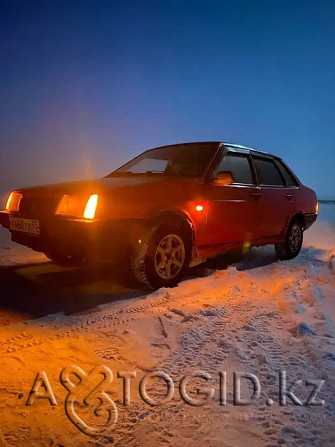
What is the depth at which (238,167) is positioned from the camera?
4.56 meters

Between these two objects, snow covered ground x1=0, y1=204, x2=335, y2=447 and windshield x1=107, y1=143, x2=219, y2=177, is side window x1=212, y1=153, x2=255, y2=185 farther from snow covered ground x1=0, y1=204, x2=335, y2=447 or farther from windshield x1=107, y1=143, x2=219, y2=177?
snow covered ground x1=0, y1=204, x2=335, y2=447

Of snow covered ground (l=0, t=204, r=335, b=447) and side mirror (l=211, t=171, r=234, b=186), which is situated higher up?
side mirror (l=211, t=171, r=234, b=186)

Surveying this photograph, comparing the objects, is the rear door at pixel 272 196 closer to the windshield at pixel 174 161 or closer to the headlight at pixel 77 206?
the windshield at pixel 174 161

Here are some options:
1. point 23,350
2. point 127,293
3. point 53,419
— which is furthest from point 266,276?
point 53,419

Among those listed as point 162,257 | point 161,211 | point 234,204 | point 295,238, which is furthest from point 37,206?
point 295,238

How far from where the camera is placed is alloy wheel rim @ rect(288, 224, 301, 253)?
5543 millimetres

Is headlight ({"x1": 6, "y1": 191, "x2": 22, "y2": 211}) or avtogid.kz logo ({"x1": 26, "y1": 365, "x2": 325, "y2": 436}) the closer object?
avtogid.kz logo ({"x1": 26, "y1": 365, "x2": 325, "y2": 436})

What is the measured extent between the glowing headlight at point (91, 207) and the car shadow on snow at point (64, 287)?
1.73 feet

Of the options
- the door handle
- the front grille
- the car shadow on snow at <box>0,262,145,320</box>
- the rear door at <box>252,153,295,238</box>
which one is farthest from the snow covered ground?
the door handle

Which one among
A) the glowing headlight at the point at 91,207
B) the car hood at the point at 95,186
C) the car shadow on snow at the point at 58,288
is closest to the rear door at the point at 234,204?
the car hood at the point at 95,186

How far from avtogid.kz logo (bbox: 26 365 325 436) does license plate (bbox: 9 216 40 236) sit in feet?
5.75

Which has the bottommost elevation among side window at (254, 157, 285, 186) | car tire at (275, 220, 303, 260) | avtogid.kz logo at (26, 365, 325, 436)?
avtogid.kz logo at (26, 365, 325, 436)

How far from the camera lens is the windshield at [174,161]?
413 centimetres

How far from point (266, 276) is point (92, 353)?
272 cm
